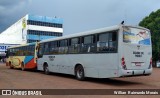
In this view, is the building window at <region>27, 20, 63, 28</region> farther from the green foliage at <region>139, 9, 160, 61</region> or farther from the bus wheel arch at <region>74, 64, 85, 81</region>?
the bus wheel arch at <region>74, 64, 85, 81</region>

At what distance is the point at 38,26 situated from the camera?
99.8 metres

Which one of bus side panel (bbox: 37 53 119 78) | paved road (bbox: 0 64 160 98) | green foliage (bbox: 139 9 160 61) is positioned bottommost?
paved road (bbox: 0 64 160 98)

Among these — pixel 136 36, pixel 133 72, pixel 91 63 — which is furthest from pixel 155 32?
pixel 133 72

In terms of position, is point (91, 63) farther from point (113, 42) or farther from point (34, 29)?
point (34, 29)

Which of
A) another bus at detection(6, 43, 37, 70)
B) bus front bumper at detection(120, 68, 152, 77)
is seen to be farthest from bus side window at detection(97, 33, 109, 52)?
another bus at detection(6, 43, 37, 70)

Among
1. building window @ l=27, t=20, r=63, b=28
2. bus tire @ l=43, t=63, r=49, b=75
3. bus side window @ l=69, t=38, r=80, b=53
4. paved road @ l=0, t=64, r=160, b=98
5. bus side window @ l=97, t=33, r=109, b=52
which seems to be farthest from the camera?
building window @ l=27, t=20, r=63, b=28

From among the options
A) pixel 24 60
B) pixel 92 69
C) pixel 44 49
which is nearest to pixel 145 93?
pixel 92 69

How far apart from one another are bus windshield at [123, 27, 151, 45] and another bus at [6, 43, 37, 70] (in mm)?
13194

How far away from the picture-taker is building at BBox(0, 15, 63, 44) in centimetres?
9694

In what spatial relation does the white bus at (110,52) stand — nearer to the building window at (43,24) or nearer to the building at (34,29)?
the building at (34,29)

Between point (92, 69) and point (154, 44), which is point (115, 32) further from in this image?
point (154, 44)

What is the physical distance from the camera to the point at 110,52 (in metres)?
15.7

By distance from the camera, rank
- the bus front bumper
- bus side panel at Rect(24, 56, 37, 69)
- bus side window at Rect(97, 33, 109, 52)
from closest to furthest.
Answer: the bus front bumper
bus side window at Rect(97, 33, 109, 52)
bus side panel at Rect(24, 56, 37, 69)

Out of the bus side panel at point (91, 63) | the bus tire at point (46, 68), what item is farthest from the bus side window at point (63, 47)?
the bus tire at point (46, 68)
